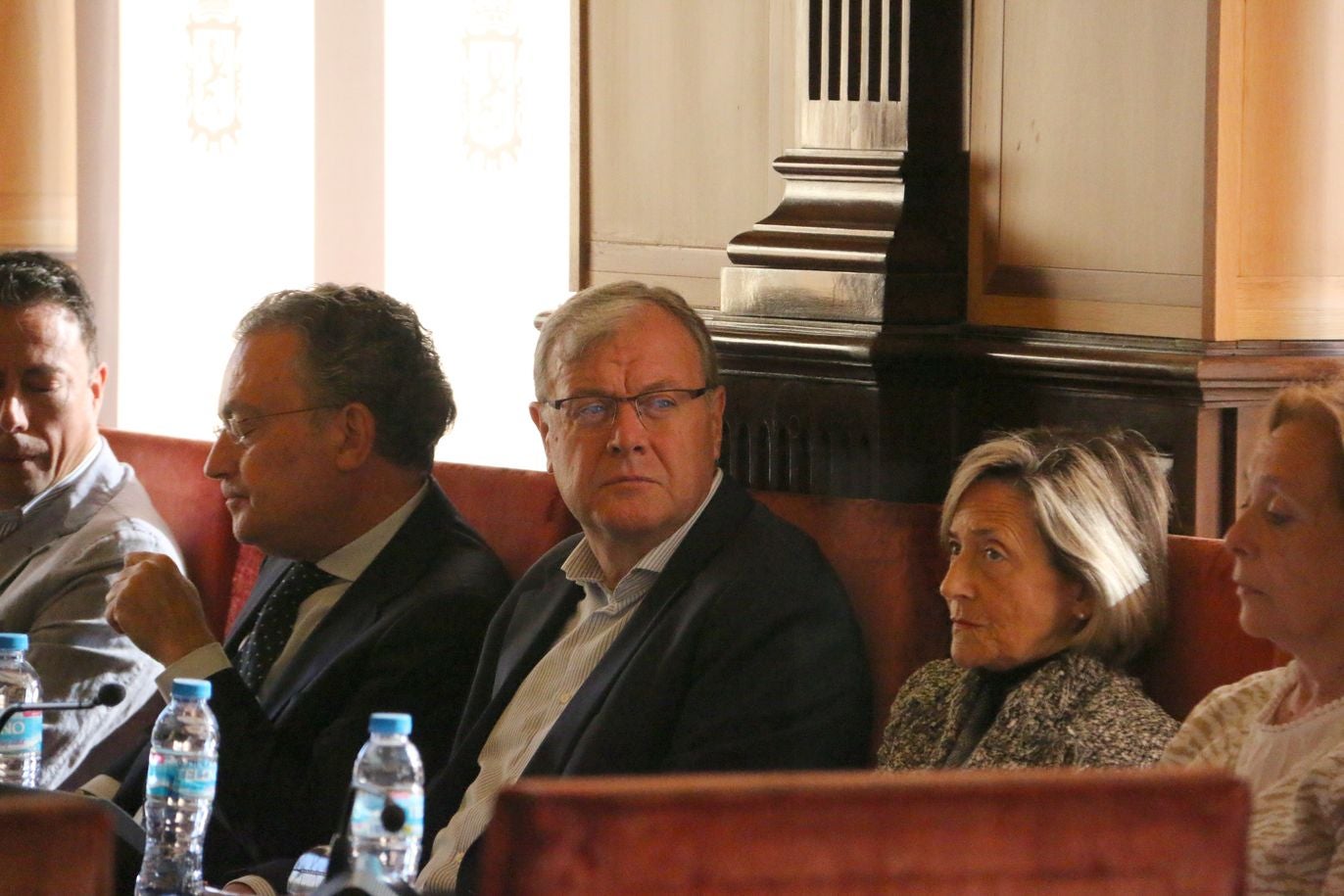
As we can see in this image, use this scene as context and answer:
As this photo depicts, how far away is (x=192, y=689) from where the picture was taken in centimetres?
189

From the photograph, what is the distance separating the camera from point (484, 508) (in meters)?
2.77

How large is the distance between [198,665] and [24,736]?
217mm

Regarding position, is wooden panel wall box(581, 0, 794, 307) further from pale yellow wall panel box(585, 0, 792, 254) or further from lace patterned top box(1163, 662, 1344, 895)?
lace patterned top box(1163, 662, 1344, 895)

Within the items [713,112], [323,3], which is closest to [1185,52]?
[713,112]

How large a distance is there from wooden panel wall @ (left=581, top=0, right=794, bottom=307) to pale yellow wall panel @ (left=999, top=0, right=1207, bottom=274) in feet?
1.34

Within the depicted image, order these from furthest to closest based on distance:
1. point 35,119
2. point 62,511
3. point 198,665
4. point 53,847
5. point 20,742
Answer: point 35,119 → point 62,511 → point 198,665 → point 20,742 → point 53,847

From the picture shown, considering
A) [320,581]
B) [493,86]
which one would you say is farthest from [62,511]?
[493,86]

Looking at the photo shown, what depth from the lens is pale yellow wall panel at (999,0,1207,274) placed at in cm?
246

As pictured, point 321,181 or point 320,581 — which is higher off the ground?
point 321,181

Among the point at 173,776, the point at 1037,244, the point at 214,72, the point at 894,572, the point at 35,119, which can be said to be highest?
the point at 214,72

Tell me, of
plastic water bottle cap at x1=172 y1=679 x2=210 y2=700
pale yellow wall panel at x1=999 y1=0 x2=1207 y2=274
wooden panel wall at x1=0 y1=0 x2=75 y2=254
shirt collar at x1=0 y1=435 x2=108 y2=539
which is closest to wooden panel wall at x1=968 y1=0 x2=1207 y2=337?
pale yellow wall panel at x1=999 y1=0 x2=1207 y2=274

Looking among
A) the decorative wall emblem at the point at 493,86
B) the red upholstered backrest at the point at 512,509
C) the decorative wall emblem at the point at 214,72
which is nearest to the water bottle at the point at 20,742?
the red upholstered backrest at the point at 512,509

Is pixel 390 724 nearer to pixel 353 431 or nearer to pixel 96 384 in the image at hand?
pixel 353 431

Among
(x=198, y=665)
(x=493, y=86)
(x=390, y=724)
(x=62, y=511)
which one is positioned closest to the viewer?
(x=390, y=724)
